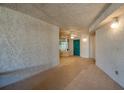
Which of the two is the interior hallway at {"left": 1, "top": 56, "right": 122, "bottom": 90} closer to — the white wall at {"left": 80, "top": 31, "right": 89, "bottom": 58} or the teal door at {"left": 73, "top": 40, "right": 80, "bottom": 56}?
the white wall at {"left": 80, "top": 31, "right": 89, "bottom": 58}

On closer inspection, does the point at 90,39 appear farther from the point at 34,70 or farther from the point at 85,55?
the point at 34,70

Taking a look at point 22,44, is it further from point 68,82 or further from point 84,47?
point 84,47

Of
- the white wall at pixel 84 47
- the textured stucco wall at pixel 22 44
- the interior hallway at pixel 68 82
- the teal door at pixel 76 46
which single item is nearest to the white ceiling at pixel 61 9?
the textured stucco wall at pixel 22 44

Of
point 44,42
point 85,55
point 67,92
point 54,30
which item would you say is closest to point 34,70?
point 44,42

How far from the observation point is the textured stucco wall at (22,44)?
3.35 meters

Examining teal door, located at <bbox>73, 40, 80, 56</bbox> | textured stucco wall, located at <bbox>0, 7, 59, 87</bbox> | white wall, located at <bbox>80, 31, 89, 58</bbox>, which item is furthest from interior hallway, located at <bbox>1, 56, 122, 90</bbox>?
teal door, located at <bbox>73, 40, 80, 56</bbox>

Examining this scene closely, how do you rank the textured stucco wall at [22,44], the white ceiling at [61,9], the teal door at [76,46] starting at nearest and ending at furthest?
1. the white ceiling at [61,9]
2. the textured stucco wall at [22,44]
3. the teal door at [76,46]

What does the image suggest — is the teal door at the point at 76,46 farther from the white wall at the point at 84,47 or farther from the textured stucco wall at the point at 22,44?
the textured stucco wall at the point at 22,44

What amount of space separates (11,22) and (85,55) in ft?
27.8

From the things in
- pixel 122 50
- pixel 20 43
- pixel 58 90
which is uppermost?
pixel 20 43

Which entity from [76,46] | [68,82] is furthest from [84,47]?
[68,82]

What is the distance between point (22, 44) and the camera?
3.96 m

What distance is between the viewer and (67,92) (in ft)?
9.26

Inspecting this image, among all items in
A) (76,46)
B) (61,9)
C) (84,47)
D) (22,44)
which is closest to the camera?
(61,9)
